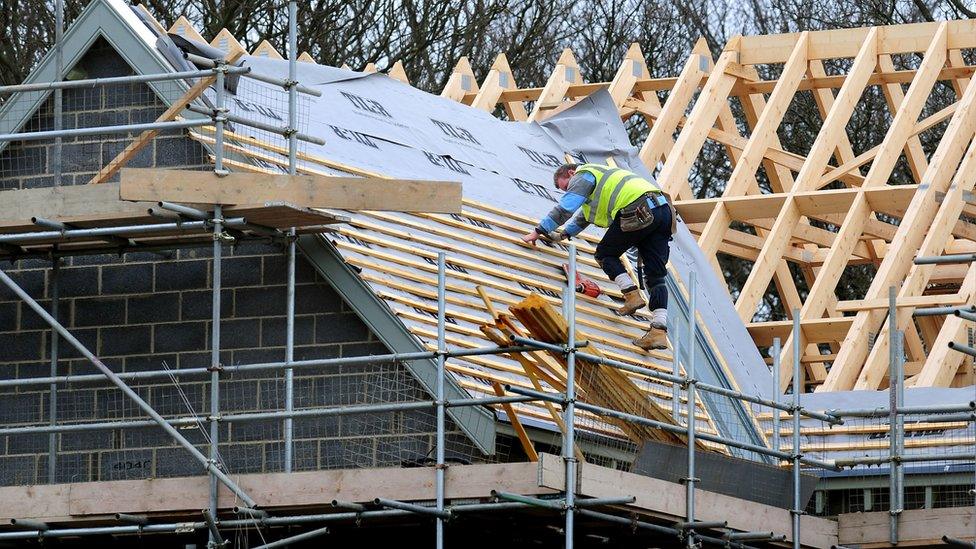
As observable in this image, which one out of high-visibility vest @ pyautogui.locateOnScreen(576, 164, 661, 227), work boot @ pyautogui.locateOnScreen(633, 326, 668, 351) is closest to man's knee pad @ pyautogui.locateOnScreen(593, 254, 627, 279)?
high-visibility vest @ pyautogui.locateOnScreen(576, 164, 661, 227)

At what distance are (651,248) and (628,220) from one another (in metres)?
0.31

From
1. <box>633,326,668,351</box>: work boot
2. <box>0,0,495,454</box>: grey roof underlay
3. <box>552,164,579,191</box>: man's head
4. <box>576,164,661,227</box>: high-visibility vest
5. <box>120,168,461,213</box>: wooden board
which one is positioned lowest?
<box>633,326,668,351</box>: work boot

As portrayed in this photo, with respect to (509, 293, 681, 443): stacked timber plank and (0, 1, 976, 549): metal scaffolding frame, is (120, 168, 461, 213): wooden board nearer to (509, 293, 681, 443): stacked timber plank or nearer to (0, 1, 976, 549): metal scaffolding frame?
(0, 1, 976, 549): metal scaffolding frame

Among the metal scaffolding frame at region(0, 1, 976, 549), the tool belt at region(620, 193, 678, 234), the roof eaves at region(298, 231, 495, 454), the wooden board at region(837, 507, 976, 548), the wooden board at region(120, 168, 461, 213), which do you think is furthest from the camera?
the tool belt at region(620, 193, 678, 234)

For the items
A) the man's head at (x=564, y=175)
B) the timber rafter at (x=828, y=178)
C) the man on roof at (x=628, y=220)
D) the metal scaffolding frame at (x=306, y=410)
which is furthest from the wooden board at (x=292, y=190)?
the timber rafter at (x=828, y=178)

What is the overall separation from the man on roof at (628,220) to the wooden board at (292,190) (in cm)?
217

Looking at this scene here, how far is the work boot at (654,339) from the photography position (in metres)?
15.4

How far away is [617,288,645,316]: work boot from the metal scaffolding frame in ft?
4.55

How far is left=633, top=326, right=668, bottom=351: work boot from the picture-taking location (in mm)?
15352

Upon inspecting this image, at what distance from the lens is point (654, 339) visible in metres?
15.4

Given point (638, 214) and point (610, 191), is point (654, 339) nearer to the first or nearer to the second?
point (638, 214)

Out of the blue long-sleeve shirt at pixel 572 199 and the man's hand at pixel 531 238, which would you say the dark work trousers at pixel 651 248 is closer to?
the blue long-sleeve shirt at pixel 572 199

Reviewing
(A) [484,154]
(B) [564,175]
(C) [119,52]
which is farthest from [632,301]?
(C) [119,52]

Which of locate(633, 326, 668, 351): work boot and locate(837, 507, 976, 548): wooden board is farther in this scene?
locate(633, 326, 668, 351): work boot
